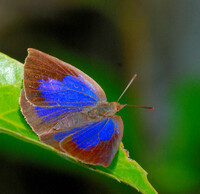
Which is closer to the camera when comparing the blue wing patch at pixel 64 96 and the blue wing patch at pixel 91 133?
the blue wing patch at pixel 91 133

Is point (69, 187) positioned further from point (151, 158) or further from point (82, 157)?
point (82, 157)

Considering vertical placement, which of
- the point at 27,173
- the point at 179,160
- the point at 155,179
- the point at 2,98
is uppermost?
the point at 2,98

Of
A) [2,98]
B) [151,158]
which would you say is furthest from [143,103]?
[2,98]

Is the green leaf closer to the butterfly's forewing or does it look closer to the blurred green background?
the butterfly's forewing

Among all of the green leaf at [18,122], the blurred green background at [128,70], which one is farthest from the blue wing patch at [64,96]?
the blurred green background at [128,70]

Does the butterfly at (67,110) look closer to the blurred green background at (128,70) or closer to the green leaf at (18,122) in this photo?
the green leaf at (18,122)

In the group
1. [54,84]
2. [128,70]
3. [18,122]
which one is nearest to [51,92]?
[54,84]

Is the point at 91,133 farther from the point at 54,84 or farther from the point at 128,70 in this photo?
the point at 128,70
